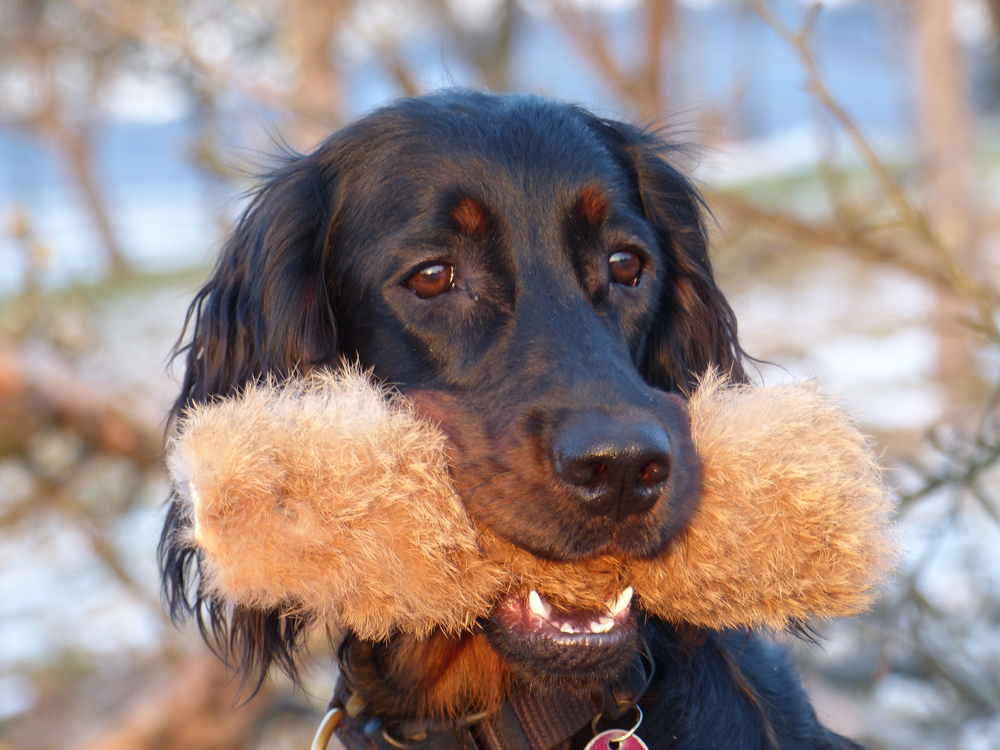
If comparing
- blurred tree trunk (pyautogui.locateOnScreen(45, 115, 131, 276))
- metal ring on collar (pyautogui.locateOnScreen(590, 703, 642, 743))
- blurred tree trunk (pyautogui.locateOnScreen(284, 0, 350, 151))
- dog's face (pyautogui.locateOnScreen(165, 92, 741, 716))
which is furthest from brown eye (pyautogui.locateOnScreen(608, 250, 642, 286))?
blurred tree trunk (pyautogui.locateOnScreen(45, 115, 131, 276))

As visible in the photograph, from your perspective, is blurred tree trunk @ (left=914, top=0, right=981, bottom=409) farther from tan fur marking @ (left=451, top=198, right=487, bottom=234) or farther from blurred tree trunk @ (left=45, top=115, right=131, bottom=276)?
blurred tree trunk @ (left=45, top=115, right=131, bottom=276)

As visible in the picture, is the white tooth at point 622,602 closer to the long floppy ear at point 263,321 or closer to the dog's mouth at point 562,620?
the dog's mouth at point 562,620

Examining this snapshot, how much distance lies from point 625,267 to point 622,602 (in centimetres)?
87

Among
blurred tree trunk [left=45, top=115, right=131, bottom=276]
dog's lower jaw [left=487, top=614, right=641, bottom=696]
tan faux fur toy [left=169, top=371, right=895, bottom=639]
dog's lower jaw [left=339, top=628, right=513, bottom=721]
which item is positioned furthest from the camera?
blurred tree trunk [left=45, top=115, right=131, bottom=276]

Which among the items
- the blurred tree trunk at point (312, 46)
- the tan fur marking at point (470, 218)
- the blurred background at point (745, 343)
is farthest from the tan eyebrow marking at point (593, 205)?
the blurred tree trunk at point (312, 46)

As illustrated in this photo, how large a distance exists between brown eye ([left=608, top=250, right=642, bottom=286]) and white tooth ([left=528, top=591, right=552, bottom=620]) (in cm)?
86

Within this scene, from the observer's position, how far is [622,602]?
1.72m

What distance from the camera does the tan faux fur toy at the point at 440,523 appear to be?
1478mm

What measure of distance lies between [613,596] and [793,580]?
0.32m

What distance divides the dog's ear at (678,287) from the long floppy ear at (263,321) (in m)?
0.82

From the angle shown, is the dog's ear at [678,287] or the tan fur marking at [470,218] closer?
the tan fur marking at [470,218]

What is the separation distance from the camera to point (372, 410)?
5.36ft

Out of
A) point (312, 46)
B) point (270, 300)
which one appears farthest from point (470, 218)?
point (312, 46)

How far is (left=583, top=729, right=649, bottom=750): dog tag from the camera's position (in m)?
1.78
